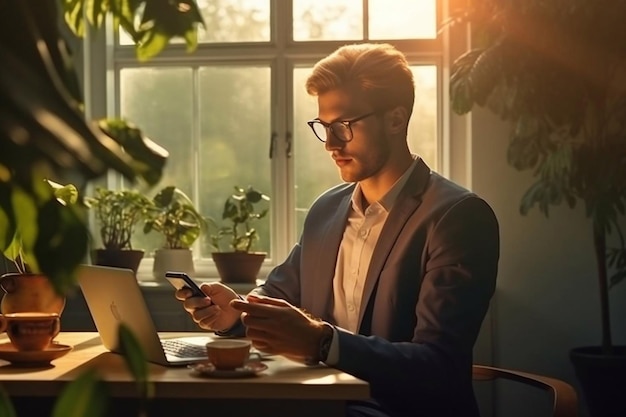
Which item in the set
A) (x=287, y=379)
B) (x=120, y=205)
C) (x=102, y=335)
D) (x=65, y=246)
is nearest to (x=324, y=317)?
(x=102, y=335)

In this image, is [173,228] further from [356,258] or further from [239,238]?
[356,258]

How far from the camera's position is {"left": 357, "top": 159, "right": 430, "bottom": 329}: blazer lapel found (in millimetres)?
2182

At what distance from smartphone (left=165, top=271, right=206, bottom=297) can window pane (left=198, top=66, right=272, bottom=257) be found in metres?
1.54

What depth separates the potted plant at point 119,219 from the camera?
3.41 metres

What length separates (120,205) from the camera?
3.45 metres

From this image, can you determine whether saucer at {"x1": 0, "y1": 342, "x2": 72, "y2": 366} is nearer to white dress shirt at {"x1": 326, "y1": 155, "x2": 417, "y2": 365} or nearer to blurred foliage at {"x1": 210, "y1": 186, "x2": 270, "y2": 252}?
white dress shirt at {"x1": 326, "y1": 155, "x2": 417, "y2": 365}

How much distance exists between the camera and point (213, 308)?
7.20 feet

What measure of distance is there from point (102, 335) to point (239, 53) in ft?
6.39

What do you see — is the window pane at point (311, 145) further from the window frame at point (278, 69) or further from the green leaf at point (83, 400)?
the green leaf at point (83, 400)

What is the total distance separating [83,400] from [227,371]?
107 centimetres

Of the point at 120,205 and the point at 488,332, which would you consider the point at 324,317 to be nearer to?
the point at 488,332

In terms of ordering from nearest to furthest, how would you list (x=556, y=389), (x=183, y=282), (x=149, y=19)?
(x=149, y=19)
(x=556, y=389)
(x=183, y=282)

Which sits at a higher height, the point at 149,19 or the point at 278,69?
the point at 278,69

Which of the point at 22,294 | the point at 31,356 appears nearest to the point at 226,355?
the point at 31,356
